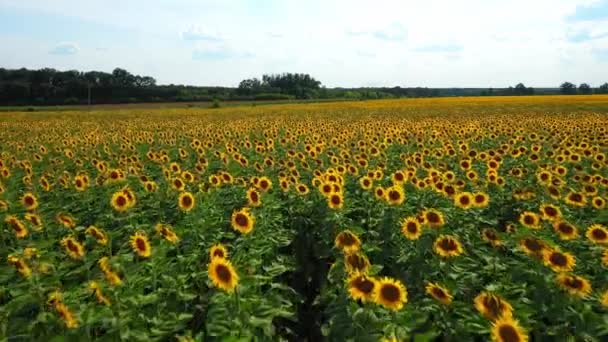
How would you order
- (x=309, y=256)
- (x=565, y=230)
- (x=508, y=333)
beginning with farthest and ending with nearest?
(x=309, y=256) → (x=565, y=230) → (x=508, y=333)

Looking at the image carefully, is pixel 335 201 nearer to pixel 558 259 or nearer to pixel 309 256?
pixel 309 256

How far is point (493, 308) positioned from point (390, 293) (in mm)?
668

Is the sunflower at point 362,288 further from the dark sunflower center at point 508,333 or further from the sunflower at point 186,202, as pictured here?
the sunflower at point 186,202

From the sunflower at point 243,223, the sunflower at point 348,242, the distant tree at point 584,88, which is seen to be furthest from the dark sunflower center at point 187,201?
the distant tree at point 584,88

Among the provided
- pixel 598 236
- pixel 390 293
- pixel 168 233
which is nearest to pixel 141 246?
pixel 168 233

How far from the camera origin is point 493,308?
3.18m

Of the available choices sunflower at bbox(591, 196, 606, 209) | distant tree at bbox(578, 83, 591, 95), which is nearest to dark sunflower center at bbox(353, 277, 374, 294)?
sunflower at bbox(591, 196, 606, 209)

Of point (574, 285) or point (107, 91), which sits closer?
point (574, 285)

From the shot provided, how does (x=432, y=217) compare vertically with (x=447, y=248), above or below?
above

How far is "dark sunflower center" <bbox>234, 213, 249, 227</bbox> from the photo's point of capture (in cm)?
490

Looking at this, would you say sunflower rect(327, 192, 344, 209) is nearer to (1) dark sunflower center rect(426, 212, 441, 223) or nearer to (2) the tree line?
(1) dark sunflower center rect(426, 212, 441, 223)

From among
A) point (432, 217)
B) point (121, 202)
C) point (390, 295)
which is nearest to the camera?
point (390, 295)

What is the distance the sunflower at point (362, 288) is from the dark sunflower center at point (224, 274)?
89 centimetres

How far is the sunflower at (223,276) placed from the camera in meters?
3.49
